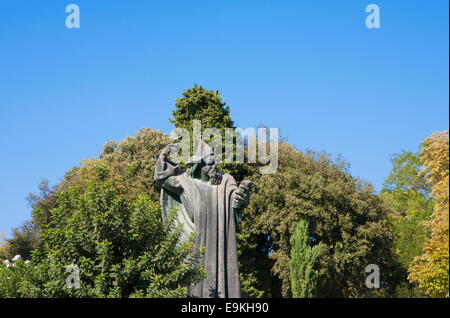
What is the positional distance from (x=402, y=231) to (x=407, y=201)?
15.9ft

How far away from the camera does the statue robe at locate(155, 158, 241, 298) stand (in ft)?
45.8

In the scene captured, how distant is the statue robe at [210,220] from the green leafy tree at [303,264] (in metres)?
22.5

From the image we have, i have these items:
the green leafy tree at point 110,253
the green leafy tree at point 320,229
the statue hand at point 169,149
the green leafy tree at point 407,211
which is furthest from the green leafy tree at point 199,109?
the green leafy tree at point 110,253

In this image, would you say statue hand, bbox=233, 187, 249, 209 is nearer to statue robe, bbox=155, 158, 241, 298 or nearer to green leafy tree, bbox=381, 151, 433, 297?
statue robe, bbox=155, 158, 241, 298

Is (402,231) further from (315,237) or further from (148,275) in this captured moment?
(148,275)

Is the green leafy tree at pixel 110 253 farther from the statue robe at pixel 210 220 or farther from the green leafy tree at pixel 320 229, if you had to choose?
the green leafy tree at pixel 320 229

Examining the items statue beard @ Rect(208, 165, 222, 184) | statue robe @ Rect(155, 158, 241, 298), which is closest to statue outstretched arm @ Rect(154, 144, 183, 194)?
statue robe @ Rect(155, 158, 241, 298)

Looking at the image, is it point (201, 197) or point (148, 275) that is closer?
point (148, 275)

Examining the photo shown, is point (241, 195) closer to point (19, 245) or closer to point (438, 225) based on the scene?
point (438, 225)

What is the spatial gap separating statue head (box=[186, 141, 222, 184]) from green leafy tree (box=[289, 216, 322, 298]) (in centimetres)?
2267

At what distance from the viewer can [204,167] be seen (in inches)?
582

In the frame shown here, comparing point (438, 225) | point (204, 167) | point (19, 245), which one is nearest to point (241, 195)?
point (204, 167)

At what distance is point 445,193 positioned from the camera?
27.7m

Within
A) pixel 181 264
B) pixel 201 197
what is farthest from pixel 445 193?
pixel 181 264
